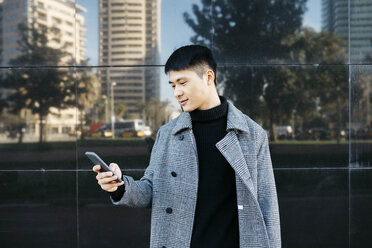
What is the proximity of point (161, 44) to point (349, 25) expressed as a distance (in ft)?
8.18

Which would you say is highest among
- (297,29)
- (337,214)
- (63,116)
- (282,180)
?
(297,29)

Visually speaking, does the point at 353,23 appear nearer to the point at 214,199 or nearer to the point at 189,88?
the point at 189,88

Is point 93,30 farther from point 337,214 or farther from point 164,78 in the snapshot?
point 337,214

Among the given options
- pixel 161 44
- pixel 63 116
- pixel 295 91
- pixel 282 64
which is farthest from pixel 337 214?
pixel 63 116

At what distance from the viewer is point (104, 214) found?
15.4 feet

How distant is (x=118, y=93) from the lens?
16.0 ft

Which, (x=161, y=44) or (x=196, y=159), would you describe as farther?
(x=161, y=44)

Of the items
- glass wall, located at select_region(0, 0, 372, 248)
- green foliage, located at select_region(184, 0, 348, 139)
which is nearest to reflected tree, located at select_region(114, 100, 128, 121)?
glass wall, located at select_region(0, 0, 372, 248)

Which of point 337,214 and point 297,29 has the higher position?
point 297,29

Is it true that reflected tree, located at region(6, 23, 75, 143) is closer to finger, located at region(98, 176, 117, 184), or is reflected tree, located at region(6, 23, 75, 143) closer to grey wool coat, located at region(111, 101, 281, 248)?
grey wool coat, located at region(111, 101, 281, 248)

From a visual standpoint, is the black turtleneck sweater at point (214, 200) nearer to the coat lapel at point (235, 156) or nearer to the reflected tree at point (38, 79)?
the coat lapel at point (235, 156)

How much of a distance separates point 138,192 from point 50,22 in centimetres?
363

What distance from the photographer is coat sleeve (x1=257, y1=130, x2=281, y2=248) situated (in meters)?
2.07

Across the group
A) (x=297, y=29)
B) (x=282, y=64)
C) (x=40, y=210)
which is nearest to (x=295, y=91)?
(x=282, y=64)
